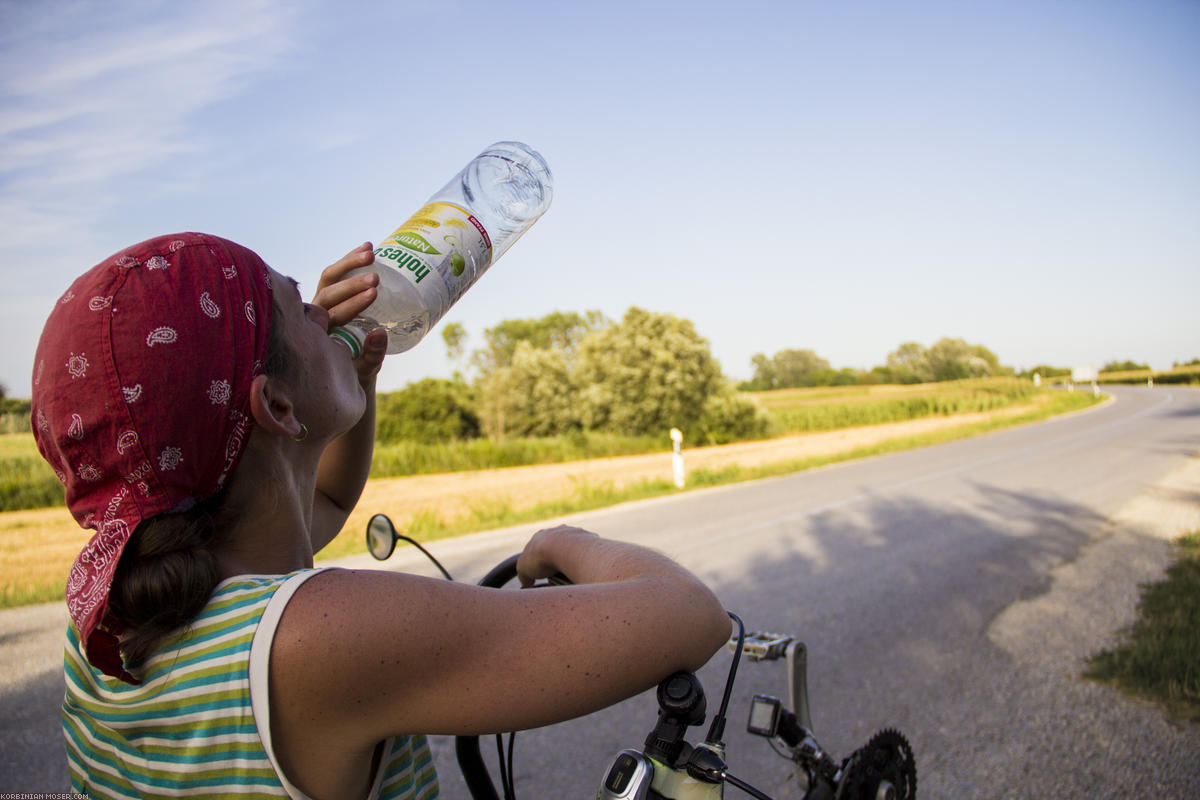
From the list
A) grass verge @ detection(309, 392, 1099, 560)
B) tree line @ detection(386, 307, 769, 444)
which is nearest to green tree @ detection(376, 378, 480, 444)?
tree line @ detection(386, 307, 769, 444)

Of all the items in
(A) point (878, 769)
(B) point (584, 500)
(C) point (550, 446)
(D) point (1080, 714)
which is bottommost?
(D) point (1080, 714)

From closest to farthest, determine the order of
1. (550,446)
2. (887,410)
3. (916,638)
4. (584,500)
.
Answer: (916,638)
(584,500)
(550,446)
(887,410)

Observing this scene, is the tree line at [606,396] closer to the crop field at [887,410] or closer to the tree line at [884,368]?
the crop field at [887,410]

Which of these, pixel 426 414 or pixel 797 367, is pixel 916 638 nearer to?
pixel 426 414

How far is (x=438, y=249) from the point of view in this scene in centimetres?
193

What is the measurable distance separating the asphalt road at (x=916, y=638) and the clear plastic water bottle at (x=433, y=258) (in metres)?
2.46

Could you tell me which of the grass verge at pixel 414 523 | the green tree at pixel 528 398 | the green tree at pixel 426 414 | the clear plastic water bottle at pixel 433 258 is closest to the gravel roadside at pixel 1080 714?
the clear plastic water bottle at pixel 433 258

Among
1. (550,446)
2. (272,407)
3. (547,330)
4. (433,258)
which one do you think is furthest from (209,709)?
(547,330)

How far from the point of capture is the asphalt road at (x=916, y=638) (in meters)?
3.73

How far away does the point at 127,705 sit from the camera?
1.14m

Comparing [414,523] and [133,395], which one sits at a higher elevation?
[133,395]

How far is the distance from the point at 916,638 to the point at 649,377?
30427 millimetres

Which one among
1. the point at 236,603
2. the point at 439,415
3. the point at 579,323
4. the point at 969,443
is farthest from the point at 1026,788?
the point at 579,323

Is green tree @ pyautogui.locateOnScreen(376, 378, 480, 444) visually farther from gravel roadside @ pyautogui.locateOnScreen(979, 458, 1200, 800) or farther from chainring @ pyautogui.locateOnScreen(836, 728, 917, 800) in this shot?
chainring @ pyautogui.locateOnScreen(836, 728, 917, 800)
